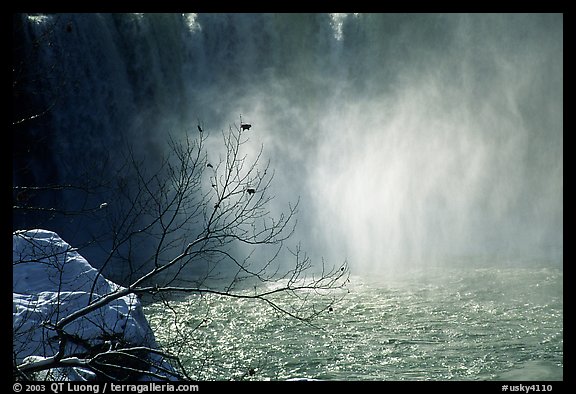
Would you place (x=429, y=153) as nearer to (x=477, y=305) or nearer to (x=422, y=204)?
(x=422, y=204)

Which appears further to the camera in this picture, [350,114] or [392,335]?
[350,114]

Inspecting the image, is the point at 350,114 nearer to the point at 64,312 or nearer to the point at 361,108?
the point at 361,108

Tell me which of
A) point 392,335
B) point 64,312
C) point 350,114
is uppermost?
point 350,114

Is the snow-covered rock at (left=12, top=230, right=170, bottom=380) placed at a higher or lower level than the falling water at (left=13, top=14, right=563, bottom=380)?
lower

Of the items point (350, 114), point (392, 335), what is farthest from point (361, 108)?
point (392, 335)

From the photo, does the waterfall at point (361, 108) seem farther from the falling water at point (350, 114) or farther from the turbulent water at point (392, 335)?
the turbulent water at point (392, 335)

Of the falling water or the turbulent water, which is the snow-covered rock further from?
the falling water

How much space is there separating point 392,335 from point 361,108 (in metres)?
20.5

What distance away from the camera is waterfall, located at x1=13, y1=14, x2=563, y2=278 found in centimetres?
2798

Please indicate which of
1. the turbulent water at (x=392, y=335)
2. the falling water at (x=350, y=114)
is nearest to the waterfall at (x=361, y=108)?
the falling water at (x=350, y=114)

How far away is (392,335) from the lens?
1219 cm

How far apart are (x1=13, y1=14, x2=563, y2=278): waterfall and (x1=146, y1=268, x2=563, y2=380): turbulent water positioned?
11784mm

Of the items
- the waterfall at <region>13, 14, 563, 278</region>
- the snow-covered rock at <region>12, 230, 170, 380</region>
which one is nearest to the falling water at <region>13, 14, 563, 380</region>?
the waterfall at <region>13, 14, 563, 278</region>
